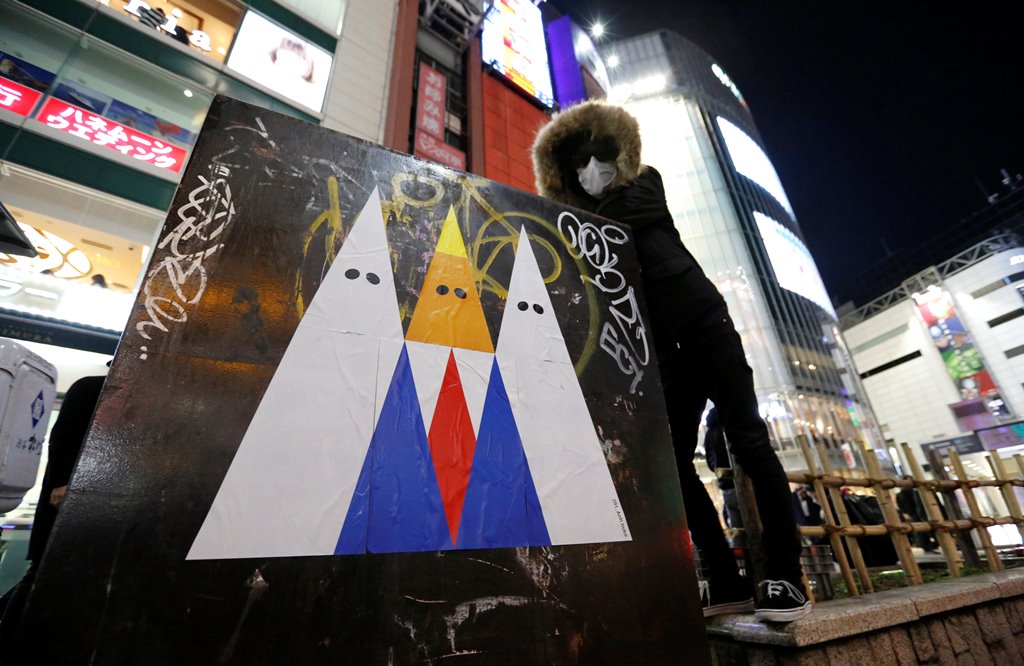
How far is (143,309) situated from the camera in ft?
3.14

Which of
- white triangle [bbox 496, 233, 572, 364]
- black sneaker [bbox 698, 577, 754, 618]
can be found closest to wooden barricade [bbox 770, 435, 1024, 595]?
black sneaker [bbox 698, 577, 754, 618]

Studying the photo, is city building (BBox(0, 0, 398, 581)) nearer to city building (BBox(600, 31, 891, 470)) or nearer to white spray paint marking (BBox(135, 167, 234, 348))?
white spray paint marking (BBox(135, 167, 234, 348))

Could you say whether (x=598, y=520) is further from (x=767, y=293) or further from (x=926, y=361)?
(x=926, y=361)

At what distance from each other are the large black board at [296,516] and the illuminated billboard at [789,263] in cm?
2335

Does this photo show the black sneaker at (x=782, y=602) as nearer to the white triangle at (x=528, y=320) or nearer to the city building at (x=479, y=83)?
the white triangle at (x=528, y=320)

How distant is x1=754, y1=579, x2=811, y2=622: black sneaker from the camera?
4.33ft

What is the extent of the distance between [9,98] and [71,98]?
1.84 feet

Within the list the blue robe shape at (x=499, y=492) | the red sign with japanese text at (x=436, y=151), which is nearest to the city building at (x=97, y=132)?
the red sign with japanese text at (x=436, y=151)

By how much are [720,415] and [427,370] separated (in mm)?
1174

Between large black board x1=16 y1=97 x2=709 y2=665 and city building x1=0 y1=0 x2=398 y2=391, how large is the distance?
448 centimetres

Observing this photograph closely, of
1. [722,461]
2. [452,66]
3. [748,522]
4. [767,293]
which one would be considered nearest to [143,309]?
[748,522]

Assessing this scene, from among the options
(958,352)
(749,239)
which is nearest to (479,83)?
(749,239)

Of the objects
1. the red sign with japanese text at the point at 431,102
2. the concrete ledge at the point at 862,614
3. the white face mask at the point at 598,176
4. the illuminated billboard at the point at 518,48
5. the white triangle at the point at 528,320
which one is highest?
the illuminated billboard at the point at 518,48

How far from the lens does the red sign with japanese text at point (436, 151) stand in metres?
7.95
